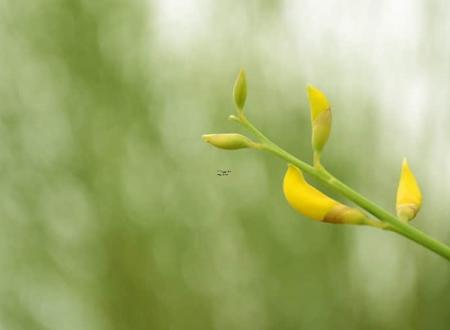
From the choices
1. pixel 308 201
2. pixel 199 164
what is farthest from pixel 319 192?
pixel 199 164

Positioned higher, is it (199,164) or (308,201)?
(308,201)

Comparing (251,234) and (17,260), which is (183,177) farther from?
(17,260)

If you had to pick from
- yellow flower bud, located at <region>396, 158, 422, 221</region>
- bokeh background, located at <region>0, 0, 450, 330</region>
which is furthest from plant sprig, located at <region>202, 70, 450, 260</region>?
bokeh background, located at <region>0, 0, 450, 330</region>

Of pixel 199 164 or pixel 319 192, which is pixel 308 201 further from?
pixel 199 164

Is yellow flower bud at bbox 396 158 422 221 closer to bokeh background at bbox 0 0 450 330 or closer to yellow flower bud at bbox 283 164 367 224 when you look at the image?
yellow flower bud at bbox 283 164 367 224

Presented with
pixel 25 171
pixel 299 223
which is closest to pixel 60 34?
pixel 25 171

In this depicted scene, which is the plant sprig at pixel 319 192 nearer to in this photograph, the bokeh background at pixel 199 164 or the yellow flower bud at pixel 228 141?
the yellow flower bud at pixel 228 141
